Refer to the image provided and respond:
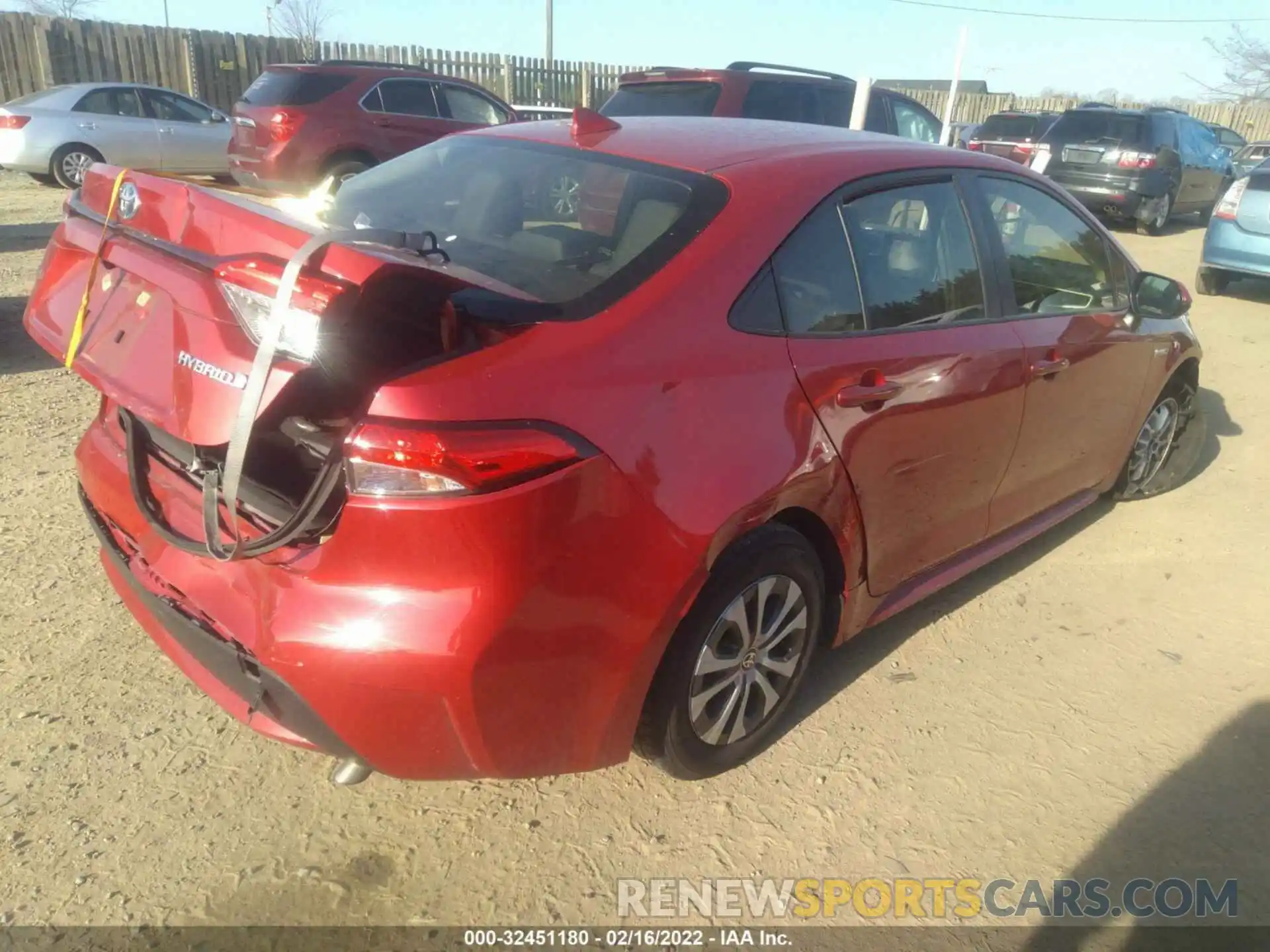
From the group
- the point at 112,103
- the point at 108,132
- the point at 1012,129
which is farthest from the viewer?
the point at 1012,129

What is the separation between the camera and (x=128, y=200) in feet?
7.75

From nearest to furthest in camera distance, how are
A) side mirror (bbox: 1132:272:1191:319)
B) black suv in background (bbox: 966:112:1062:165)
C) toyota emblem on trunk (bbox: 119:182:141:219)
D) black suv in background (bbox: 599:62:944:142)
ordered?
toyota emblem on trunk (bbox: 119:182:141:219) → side mirror (bbox: 1132:272:1191:319) → black suv in background (bbox: 599:62:944:142) → black suv in background (bbox: 966:112:1062:165)

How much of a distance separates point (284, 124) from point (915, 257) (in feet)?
29.8

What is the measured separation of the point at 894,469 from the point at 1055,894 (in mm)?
1179

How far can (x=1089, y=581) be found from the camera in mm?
3939

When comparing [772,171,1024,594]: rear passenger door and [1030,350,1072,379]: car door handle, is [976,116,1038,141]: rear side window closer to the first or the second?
[1030,350,1072,379]: car door handle

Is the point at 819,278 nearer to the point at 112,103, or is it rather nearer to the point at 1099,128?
the point at 112,103

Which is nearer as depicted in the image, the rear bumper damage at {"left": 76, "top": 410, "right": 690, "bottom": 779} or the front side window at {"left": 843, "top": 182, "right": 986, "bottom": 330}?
the rear bumper damage at {"left": 76, "top": 410, "right": 690, "bottom": 779}

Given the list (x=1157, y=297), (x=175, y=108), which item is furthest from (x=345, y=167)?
(x=1157, y=297)

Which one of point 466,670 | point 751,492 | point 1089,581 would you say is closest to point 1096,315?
point 1089,581

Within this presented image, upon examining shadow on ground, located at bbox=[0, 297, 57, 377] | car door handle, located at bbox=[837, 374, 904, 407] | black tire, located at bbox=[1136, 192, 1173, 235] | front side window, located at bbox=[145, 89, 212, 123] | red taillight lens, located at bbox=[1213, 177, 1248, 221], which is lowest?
black tire, located at bbox=[1136, 192, 1173, 235]

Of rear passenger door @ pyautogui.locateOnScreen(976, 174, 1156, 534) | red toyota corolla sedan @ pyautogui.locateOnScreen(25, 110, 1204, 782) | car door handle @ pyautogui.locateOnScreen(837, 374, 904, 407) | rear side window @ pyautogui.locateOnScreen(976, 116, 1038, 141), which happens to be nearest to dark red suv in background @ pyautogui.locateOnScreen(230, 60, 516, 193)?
red toyota corolla sedan @ pyautogui.locateOnScreen(25, 110, 1204, 782)

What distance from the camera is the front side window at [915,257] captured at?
2.76m

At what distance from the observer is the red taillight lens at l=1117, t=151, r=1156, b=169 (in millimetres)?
12953
